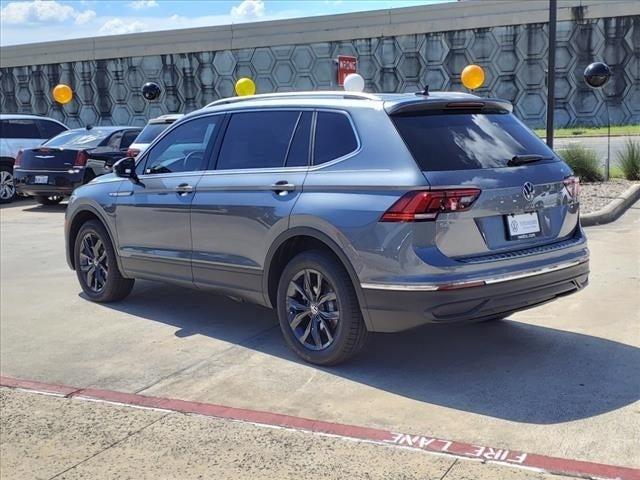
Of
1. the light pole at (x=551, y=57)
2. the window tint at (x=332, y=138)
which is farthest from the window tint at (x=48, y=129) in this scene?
the window tint at (x=332, y=138)

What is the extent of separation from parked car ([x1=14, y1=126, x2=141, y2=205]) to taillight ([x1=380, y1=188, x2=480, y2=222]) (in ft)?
34.1

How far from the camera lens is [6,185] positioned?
15688 millimetres

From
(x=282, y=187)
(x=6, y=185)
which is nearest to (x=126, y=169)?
(x=282, y=187)

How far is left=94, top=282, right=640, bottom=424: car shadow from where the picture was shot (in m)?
4.17

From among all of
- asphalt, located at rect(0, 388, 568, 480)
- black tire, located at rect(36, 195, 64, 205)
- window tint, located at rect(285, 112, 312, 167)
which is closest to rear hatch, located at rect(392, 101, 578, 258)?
window tint, located at rect(285, 112, 312, 167)

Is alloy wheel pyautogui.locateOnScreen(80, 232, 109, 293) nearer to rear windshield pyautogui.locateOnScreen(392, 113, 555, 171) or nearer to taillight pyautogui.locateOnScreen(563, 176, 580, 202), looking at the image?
rear windshield pyautogui.locateOnScreen(392, 113, 555, 171)

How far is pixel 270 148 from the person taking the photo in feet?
17.3

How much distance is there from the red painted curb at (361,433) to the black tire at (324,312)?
733 mm

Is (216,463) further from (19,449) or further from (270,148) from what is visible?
(270,148)

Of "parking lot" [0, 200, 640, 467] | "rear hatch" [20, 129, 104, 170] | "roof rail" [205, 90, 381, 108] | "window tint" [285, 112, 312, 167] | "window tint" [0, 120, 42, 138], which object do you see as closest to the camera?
"parking lot" [0, 200, 640, 467]

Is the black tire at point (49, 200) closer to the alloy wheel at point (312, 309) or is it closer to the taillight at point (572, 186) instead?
the alloy wheel at point (312, 309)

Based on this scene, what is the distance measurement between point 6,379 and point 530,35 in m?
31.2

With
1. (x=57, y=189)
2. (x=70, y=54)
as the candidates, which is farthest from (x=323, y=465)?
(x=70, y=54)

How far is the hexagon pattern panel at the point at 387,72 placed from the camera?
31453 mm
